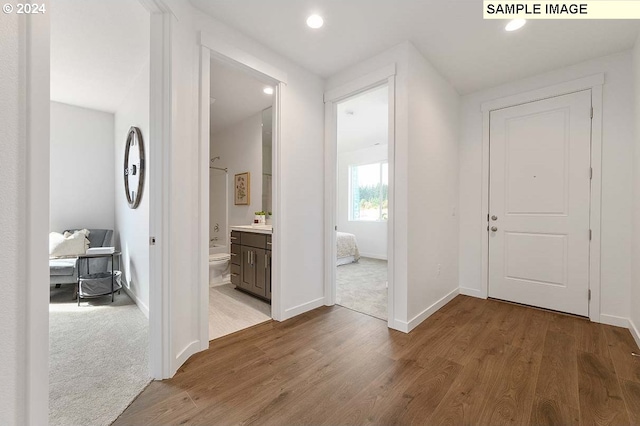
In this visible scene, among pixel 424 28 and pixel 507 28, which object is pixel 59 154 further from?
pixel 507 28

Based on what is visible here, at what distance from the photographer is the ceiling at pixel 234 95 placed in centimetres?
306

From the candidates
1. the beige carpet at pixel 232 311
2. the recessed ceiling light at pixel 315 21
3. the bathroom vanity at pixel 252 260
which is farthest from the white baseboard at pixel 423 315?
the recessed ceiling light at pixel 315 21

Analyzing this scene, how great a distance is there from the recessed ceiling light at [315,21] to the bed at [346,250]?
11.6 ft

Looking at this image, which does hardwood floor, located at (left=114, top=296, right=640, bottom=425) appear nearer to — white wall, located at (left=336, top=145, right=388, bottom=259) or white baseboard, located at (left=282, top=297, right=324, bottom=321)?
white baseboard, located at (left=282, top=297, right=324, bottom=321)

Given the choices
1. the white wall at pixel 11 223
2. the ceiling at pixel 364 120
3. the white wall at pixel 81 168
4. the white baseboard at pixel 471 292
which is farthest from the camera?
the white wall at pixel 81 168

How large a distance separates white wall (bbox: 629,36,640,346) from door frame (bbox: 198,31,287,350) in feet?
9.85

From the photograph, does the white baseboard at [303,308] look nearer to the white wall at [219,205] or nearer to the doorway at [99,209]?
the doorway at [99,209]

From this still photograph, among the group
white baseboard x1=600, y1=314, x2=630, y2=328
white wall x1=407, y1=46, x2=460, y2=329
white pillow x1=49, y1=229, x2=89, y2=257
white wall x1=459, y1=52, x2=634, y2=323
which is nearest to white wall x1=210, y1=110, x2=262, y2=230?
white pillow x1=49, y1=229, x2=89, y2=257

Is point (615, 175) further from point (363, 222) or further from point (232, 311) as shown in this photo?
point (363, 222)

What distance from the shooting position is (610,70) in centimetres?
259

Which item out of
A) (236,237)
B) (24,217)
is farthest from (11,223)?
(236,237)

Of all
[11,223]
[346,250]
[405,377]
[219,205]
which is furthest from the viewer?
[346,250]

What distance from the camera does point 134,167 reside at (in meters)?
2.99

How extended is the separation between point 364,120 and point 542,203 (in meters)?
2.78
